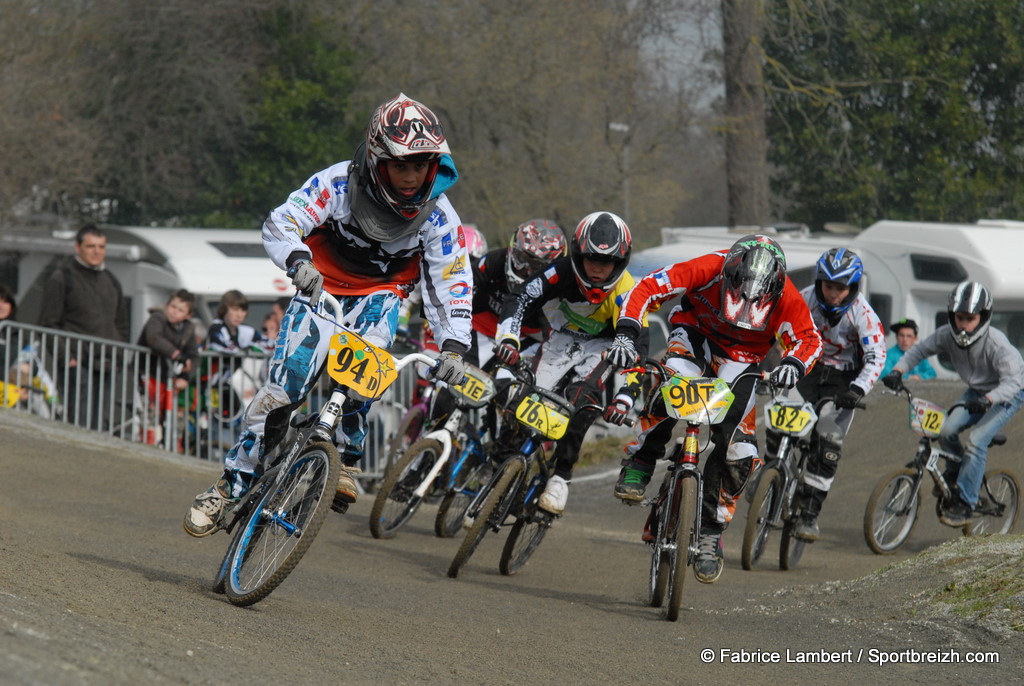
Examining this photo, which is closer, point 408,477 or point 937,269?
point 408,477

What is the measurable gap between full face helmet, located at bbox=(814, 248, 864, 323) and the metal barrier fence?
4826 millimetres

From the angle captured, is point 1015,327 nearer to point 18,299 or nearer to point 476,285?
point 476,285

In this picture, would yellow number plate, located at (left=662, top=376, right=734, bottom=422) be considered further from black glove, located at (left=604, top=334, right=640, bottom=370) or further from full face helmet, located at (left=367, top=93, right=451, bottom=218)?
full face helmet, located at (left=367, top=93, right=451, bottom=218)

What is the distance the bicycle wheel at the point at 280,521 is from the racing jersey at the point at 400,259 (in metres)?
0.99

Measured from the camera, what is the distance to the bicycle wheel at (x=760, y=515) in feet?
30.6

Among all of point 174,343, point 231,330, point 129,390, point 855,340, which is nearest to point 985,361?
point 855,340

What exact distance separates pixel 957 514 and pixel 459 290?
6.24m

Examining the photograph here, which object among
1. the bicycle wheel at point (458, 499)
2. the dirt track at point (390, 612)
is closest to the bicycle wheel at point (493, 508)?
the dirt track at point (390, 612)

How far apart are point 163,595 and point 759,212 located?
19847 mm


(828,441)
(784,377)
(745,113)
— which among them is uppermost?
(745,113)

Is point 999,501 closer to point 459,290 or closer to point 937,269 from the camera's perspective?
point 937,269

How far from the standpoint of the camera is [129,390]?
1279 cm

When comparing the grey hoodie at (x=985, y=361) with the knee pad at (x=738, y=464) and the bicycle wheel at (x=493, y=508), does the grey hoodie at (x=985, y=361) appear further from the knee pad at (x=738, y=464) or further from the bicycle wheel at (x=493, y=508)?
the bicycle wheel at (x=493, y=508)

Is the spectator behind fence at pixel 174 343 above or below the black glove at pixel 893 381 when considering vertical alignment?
below
